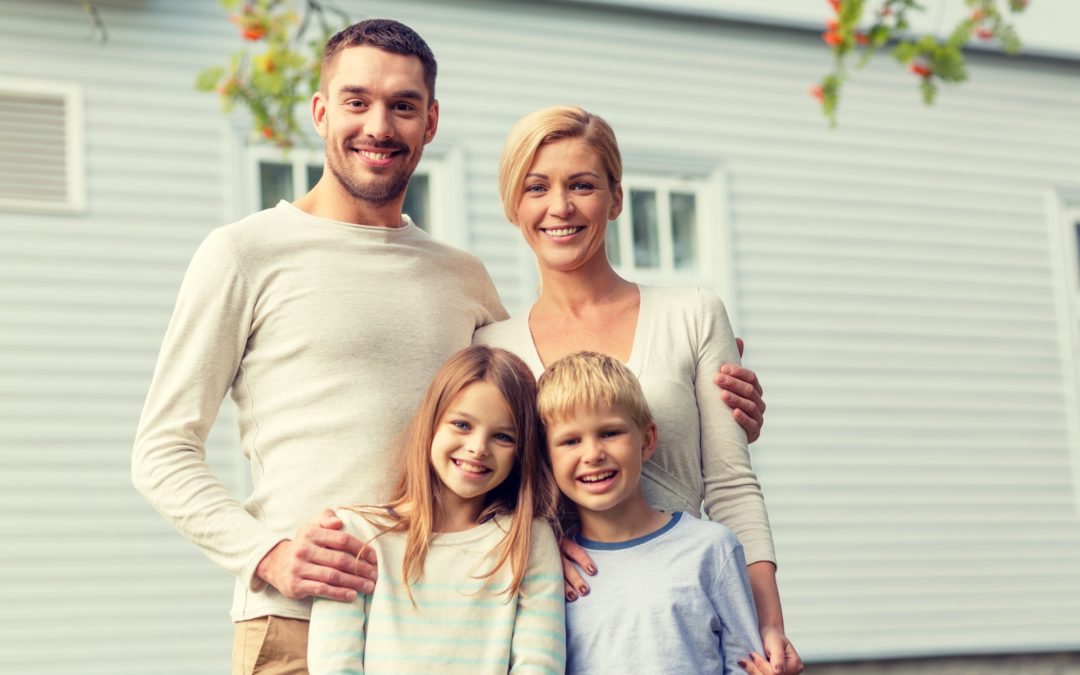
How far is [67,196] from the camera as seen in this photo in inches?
301

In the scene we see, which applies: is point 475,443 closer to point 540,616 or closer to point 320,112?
point 540,616

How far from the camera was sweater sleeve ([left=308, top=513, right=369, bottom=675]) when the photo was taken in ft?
8.55

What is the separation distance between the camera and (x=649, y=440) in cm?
283

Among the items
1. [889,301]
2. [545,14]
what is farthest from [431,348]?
[889,301]

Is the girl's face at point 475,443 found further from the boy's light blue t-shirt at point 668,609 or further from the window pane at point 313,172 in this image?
the window pane at point 313,172

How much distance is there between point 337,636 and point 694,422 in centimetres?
88

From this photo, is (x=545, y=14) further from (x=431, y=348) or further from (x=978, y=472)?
(x=431, y=348)

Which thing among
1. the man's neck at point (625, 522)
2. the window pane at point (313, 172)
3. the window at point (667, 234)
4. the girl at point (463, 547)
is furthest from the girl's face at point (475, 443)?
the window at point (667, 234)

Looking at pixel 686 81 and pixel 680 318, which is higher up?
pixel 686 81

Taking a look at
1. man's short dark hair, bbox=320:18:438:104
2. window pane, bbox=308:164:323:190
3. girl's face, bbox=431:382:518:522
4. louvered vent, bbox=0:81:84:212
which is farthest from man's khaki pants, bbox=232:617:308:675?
window pane, bbox=308:164:323:190

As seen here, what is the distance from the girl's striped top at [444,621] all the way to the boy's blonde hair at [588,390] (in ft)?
0.97

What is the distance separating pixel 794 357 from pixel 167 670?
175 inches

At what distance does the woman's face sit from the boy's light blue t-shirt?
25.9 inches

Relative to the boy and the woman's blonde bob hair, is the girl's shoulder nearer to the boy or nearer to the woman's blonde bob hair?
the boy
